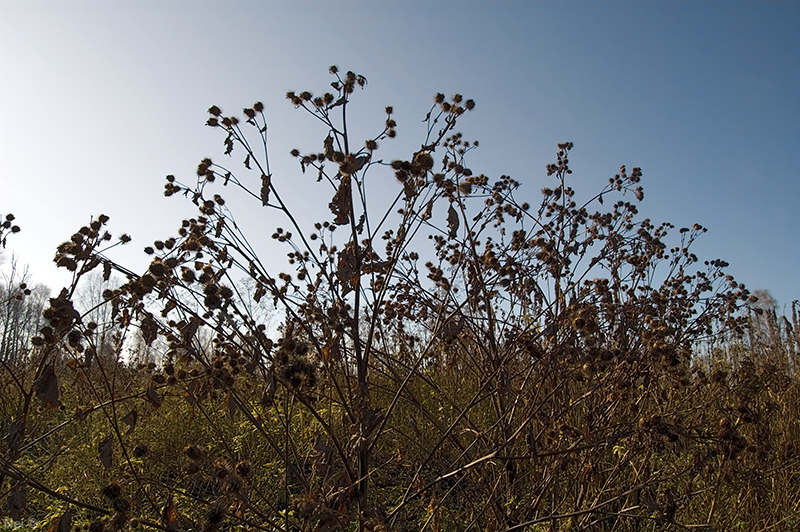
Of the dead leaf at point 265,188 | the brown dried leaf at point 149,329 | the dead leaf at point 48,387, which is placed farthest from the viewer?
the dead leaf at point 265,188

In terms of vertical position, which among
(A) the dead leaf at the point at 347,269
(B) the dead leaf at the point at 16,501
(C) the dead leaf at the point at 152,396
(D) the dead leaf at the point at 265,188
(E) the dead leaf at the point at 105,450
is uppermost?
(D) the dead leaf at the point at 265,188

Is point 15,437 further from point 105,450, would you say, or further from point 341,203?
point 341,203

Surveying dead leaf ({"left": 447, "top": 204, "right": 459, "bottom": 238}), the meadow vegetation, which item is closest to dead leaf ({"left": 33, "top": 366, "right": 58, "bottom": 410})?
the meadow vegetation

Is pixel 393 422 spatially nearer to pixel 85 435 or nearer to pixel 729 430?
pixel 85 435

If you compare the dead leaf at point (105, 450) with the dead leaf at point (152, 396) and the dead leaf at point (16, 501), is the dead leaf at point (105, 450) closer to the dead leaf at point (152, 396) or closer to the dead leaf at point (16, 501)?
the dead leaf at point (152, 396)

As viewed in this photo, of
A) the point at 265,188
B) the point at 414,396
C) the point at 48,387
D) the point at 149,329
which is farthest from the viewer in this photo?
the point at 414,396

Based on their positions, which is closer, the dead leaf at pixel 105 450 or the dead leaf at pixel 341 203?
the dead leaf at pixel 105 450

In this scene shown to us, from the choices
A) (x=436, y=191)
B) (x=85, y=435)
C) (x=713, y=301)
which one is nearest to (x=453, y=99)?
(x=436, y=191)

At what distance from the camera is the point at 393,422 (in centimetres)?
450

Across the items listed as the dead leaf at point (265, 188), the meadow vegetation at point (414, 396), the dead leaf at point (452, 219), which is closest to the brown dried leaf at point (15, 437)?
the meadow vegetation at point (414, 396)

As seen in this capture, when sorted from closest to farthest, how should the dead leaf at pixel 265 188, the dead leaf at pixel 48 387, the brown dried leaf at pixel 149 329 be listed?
the dead leaf at pixel 48 387 < the brown dried leaf at pixel 149 329 < the dead leaf at pixel 265 188

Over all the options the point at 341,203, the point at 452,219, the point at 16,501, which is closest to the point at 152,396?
the point at 16,501

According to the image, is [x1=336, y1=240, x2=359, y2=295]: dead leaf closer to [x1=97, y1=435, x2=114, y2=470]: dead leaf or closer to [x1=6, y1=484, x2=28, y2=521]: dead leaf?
[x1=97, y1=435, x2=114, y2=470]: dead leaf

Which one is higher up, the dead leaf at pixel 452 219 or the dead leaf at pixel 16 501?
the dead leaf at pixel 452 219
